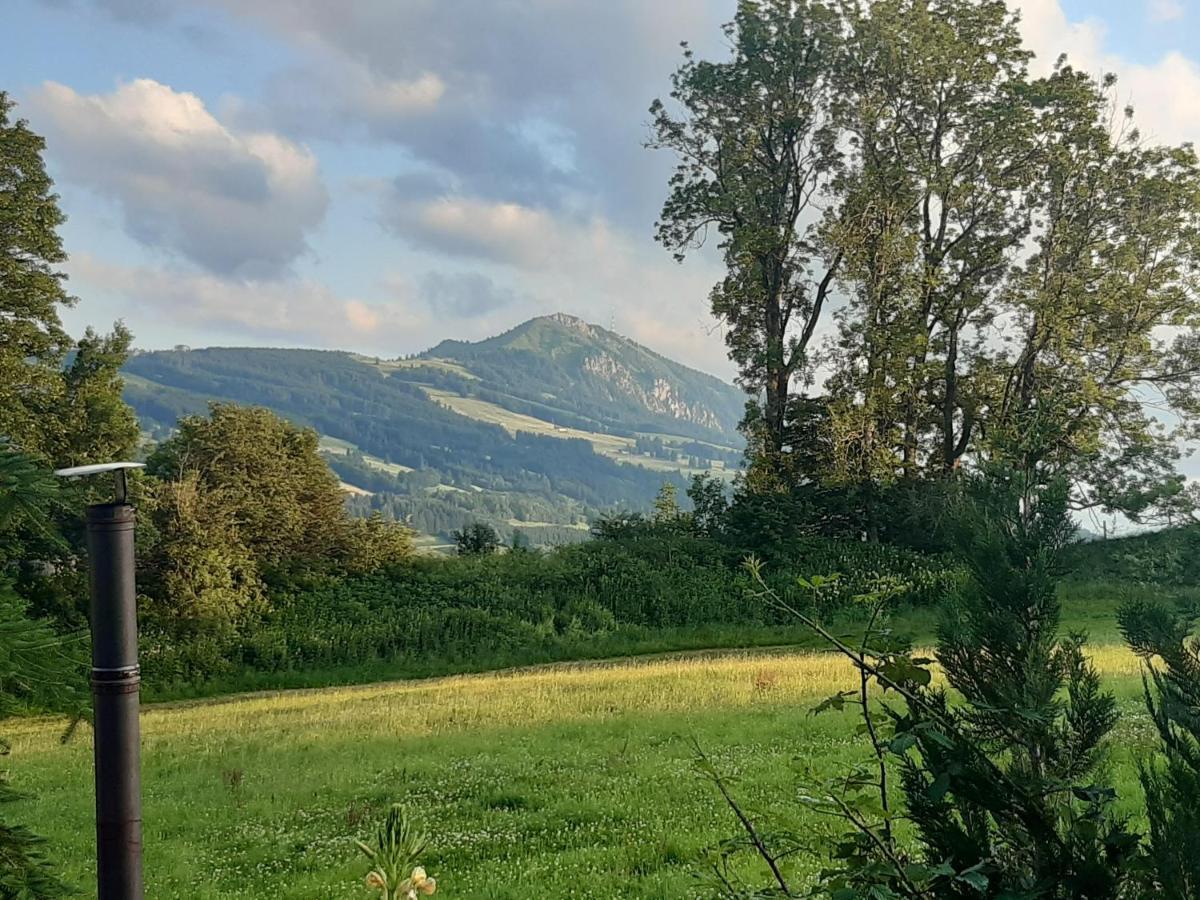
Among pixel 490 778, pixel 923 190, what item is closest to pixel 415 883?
pixel 490 778

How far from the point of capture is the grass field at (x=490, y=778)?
7.45 m

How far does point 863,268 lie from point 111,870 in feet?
106

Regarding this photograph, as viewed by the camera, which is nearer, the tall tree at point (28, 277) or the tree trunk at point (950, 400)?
the tall tree at point (28, 277)

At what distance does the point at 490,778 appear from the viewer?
10.5 metres

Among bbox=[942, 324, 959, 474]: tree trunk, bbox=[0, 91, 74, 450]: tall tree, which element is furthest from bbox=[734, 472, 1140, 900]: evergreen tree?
bbox=[942, 324, 959, 474]: tree trunk

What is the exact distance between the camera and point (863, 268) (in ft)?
107

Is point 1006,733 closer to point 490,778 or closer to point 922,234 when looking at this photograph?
point 490,778

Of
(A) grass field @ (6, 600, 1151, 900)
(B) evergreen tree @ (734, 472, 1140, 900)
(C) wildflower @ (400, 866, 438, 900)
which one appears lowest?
(A) grass field @ (6, 600, 1151, 900)

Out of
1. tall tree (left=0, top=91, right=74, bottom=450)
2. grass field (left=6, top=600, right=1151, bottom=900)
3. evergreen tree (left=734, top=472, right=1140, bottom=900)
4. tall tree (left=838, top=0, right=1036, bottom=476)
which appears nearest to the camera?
evergreen tree (left=734, top=472, right=1140, bottom=900)

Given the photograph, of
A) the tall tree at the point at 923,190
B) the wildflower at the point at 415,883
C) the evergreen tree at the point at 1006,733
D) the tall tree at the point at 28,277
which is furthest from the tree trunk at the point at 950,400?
the wildflower at the point at 415,883

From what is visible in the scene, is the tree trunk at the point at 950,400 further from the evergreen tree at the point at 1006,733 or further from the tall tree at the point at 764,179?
the evergreen tree at the point at 1006,733

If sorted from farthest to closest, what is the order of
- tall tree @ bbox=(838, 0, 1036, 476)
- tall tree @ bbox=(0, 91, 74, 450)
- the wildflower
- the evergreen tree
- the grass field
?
tall tree @ bbox=(838, 0, 1036, 476)
tall tree @ bbox=(0, 91, 74, 450)
the grass field
the wildflower
the evergreen tree

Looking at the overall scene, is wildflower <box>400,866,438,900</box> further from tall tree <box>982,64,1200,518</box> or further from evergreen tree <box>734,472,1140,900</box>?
tall tree <box>982,64,1200,518</box>

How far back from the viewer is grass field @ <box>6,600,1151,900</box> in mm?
7445
